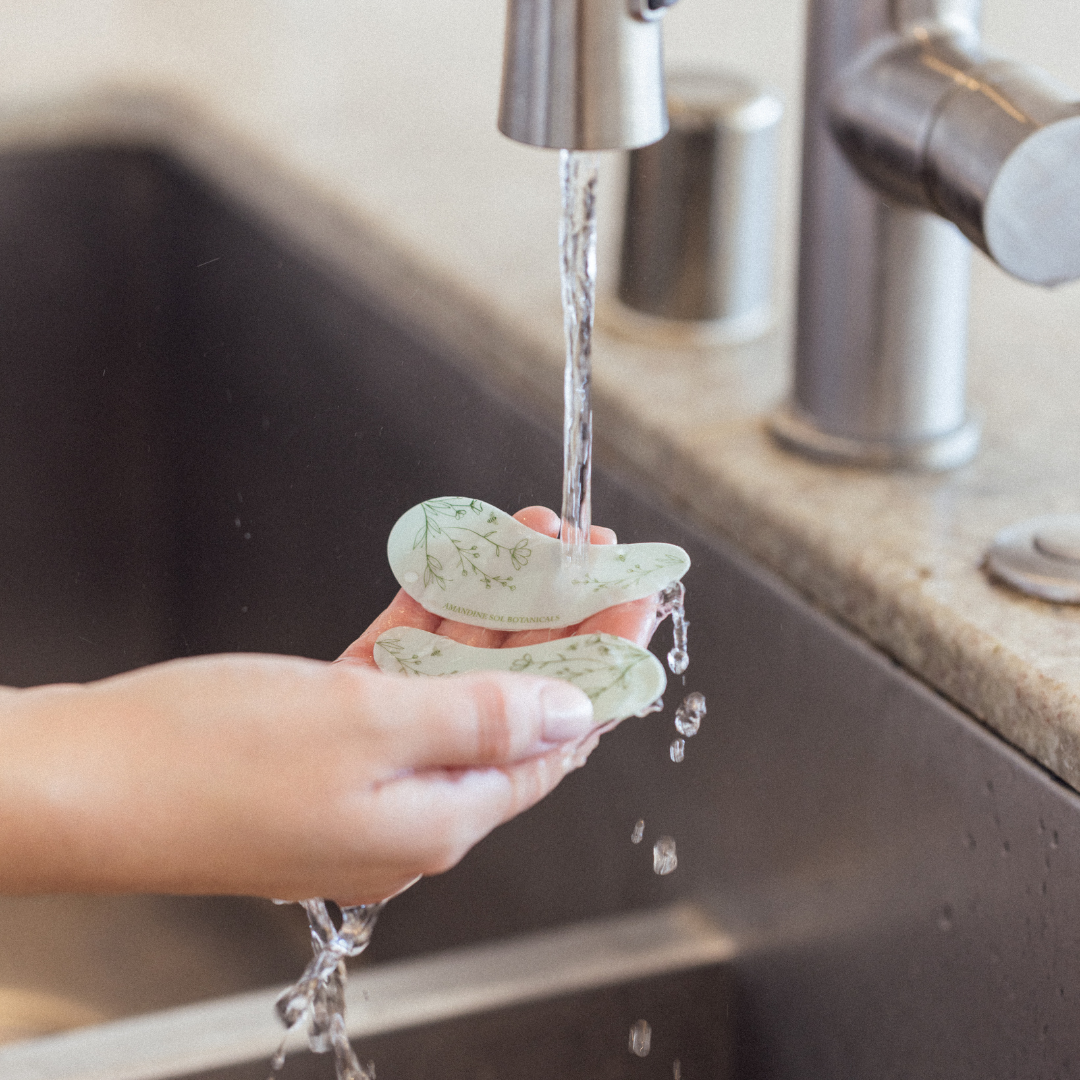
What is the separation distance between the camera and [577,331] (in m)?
0.44

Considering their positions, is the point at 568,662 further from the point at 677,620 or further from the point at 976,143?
the point at 976,143

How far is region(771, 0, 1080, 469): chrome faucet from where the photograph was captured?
1.41ft

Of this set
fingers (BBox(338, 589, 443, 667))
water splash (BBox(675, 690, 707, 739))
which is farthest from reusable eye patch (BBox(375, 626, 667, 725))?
water splash (BBox(675, 690, 707, 739))

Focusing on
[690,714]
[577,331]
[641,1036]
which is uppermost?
[577,331]

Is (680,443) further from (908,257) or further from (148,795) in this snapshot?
(148,795)

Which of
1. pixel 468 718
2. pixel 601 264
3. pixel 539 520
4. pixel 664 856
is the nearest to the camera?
pixel 468 718

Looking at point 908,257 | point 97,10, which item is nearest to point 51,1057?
point 908,257

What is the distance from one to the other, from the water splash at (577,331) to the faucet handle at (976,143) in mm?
116

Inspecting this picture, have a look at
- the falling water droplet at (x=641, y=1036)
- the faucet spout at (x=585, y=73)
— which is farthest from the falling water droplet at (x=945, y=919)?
the faucet spout at (x=585, y=73)

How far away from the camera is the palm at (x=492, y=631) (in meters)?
0.38

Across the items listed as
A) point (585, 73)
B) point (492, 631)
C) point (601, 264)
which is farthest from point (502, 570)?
point (601, 264)

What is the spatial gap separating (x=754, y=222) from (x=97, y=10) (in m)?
0.76

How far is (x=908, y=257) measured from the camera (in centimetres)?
53

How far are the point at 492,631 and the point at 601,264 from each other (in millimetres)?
335
